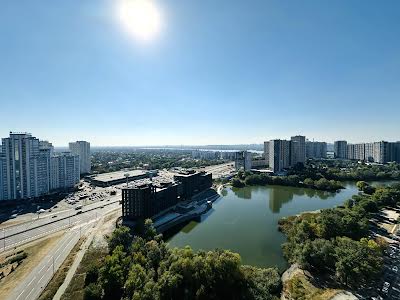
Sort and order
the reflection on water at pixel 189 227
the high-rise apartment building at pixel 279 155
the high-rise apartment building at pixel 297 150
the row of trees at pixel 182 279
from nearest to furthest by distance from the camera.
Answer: the row of trees at pixel 182 279 < the reflection on water at pixel 189 227 < the high-rise apartment building at pixel 279 155 < the high-rise apartment building at pixel 297 150

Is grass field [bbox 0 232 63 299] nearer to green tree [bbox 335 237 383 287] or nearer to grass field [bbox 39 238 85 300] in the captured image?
grass field [bbox 39 238 85 300]

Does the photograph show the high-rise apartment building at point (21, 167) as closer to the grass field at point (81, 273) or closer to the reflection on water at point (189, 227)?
the grass field at point (81, 273)

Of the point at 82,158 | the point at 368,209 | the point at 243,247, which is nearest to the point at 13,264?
the point at 243,247

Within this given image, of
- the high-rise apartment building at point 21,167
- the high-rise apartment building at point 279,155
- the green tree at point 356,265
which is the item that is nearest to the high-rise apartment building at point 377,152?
the high-rise apartment building at point 279,155

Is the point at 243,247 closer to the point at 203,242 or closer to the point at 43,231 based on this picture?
the point at 203,242

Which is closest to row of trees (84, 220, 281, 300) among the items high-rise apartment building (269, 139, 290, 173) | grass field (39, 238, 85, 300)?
grass field (39, 238, 85, 300)

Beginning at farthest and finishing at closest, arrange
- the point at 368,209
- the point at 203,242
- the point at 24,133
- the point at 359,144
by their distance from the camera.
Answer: the point at 359,144
the point at 24,133
the point at 368,209
the point at 203,242
